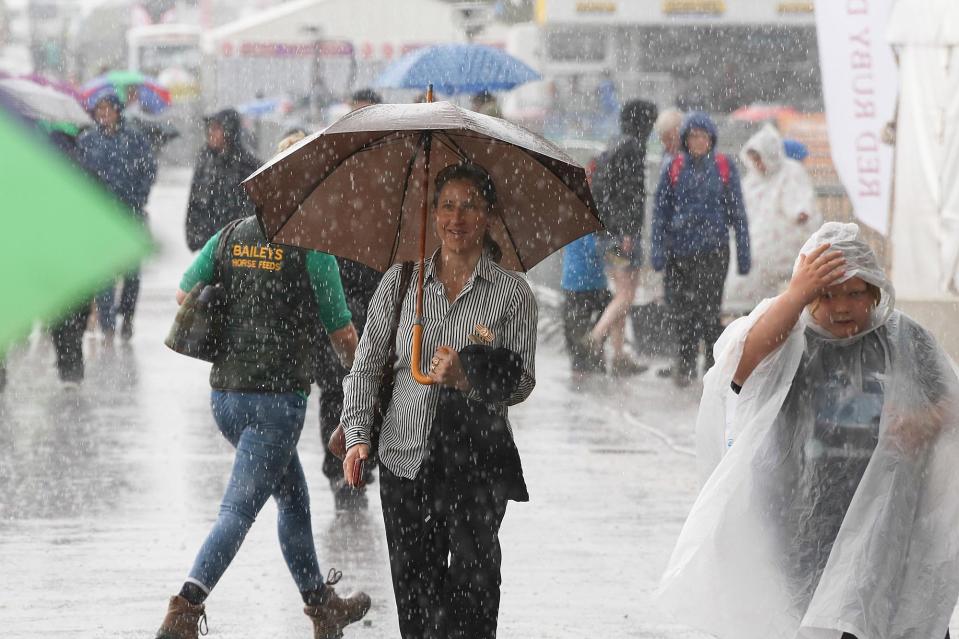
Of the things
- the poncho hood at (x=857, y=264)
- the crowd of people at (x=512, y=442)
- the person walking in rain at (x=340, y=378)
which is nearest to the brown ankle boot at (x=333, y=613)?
the crowd of people at (x=512, y=442)

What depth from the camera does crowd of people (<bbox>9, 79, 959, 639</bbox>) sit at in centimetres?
441

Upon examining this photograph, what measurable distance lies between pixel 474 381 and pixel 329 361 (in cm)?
369

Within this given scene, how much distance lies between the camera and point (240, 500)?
583cm

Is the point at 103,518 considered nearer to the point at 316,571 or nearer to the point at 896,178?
the point at 316,571

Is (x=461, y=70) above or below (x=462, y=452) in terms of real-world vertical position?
below

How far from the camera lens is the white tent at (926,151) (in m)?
11.4

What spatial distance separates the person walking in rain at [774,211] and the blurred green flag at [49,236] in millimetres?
5456

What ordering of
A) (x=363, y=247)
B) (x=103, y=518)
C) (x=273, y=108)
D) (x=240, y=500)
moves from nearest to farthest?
(x=363, y=247), (x=240, y=500), (x=103, y=518), (x=273, y=108)

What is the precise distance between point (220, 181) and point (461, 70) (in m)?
5.01

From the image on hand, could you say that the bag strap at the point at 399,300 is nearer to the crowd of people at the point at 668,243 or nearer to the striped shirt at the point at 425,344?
the striped shirt at the point at 425,344

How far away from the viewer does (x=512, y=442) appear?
5027 millimetres

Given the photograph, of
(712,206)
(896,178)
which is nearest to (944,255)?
(896,178)

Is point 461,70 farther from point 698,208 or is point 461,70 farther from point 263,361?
point 263,361

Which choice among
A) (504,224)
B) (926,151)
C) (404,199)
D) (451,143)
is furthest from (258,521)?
(926,151)
